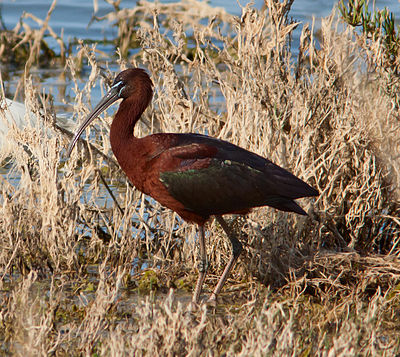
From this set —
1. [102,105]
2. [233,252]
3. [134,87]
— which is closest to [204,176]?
[233,252]

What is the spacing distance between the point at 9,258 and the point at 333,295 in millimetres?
2045

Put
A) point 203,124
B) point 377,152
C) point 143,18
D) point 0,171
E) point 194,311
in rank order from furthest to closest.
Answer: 1. point 143,18
2. point 0,171
3. point 203,124
4. point 377,152
5. point 194,311

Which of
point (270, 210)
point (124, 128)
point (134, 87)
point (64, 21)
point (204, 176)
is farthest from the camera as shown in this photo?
point (64, 21)

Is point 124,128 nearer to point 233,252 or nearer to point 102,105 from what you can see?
point 102,105

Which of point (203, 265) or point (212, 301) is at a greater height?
point (203, 265)

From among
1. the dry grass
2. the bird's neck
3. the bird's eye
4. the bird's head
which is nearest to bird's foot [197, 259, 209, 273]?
the dry grass

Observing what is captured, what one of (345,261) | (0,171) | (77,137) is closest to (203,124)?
(77,137)

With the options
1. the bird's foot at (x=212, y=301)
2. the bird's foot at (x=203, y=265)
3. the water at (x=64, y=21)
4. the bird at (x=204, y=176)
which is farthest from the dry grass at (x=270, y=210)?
the water at (x=64, y=21)

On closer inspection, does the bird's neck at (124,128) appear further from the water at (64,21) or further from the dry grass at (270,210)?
the water at (64,21)

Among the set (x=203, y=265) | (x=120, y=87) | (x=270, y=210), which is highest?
(x=120, y=87)

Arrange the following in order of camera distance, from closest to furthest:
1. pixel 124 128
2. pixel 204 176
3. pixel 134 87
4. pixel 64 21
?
1. pixel 204 176
2. pixel 124 128
3. pixel 134 87
4. pixel 64 21

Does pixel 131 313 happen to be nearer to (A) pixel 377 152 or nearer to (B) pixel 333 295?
(B) pixel 333 295

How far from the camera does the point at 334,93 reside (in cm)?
534

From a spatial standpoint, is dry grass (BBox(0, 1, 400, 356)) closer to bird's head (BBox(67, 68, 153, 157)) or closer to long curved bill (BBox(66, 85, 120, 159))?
long curved bill (BBox(66, 85, 120, 159))
